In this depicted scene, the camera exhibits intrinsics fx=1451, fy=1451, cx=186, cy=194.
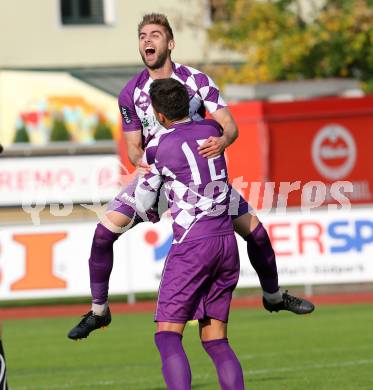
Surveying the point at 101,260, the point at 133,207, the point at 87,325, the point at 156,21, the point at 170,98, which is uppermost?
the point at 156,21

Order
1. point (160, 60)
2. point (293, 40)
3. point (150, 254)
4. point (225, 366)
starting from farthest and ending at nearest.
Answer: point (293, 40) < point (150, 254) < point (160, 60) < point (225, 366)

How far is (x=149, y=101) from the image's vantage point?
9727 millimetres

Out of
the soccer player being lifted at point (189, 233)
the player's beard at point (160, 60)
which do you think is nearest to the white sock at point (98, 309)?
the soccer player being lifted at point (189, 233)

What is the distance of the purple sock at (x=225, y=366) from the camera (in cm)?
888

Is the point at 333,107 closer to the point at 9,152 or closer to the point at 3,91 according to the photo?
the point at 9,152

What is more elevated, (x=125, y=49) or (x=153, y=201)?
(x=153, y=201)

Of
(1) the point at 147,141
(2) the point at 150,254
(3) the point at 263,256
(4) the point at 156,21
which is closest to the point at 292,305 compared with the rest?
(3) the point at 263,256

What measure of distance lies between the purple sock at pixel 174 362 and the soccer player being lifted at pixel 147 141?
108 centimetres

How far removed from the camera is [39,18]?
4681cm

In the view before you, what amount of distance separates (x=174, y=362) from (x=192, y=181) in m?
1.11

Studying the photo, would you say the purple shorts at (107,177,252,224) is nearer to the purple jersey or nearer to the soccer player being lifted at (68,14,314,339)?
the soccer player being lifted at (68,14,314,339)

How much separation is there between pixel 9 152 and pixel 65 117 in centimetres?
375

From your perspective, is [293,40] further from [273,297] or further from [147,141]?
[147,141]

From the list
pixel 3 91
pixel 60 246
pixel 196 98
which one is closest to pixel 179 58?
pixel 3 91
